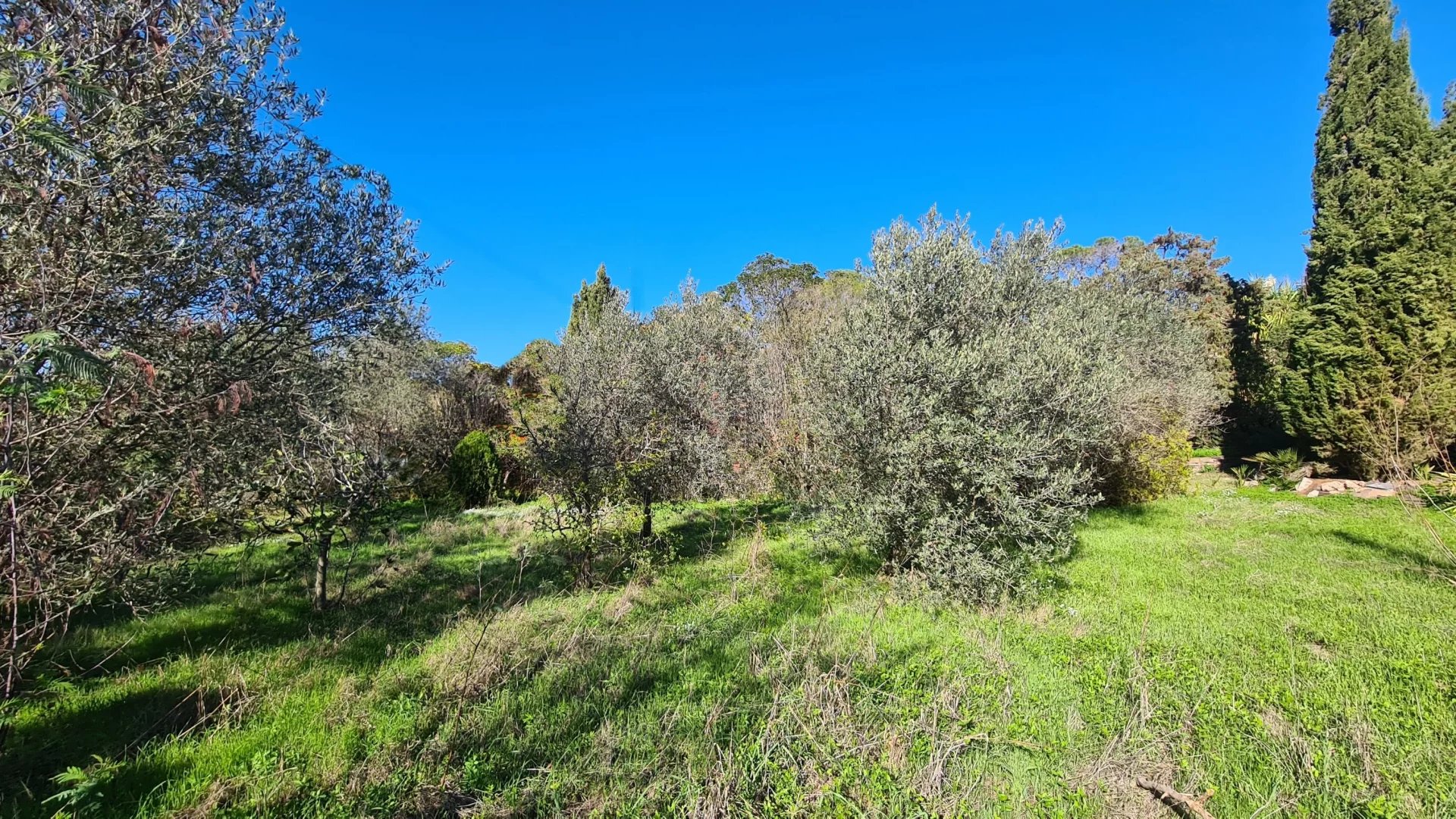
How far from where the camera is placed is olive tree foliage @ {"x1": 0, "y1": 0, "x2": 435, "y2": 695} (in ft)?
8.88

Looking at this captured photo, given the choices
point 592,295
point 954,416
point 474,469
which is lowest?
point 474,469

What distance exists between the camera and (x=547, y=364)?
432 inches

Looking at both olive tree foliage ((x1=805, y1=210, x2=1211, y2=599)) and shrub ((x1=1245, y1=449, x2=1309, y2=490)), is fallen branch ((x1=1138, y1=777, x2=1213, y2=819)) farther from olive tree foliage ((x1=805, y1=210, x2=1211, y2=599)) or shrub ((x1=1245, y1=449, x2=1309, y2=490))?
shrub ((x1=1245, y1=449, x2=1309, y2=490))

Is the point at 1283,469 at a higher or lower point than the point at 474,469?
lower

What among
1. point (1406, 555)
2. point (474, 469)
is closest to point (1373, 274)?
point (1406, 555)

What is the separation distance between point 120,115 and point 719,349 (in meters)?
9.49

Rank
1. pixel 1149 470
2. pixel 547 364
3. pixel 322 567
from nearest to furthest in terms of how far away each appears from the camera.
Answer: pixel 322 567
pixel 547 364
pixel 1149 470

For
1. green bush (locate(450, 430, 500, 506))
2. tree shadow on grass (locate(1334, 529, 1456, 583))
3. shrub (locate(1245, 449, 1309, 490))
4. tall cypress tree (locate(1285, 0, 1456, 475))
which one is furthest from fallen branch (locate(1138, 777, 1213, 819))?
green bush (locate(450, 430, 500, 506))

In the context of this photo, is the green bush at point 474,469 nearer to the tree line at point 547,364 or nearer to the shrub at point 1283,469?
the tree line at point 547,364

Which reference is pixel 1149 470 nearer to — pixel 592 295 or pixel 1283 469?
pixel 1283 469

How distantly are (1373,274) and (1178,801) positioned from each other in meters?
14.7

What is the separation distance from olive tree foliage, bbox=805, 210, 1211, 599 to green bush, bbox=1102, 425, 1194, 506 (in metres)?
5.17

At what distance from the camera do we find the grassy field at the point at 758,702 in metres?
2.85

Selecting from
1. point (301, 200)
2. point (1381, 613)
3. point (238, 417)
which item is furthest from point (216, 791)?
point (1381, 613)
